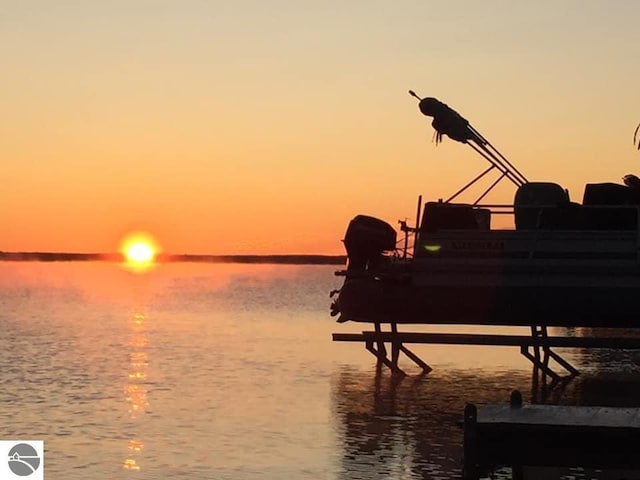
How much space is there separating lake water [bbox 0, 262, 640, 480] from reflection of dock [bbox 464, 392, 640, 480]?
0.62 m

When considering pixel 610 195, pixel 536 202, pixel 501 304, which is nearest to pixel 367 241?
pixel 501 304

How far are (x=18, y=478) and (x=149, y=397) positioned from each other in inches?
471

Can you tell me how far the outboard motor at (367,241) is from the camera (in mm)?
28812

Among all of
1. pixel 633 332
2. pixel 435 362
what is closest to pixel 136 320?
pixel 633 332

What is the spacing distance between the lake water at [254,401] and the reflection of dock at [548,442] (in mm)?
620

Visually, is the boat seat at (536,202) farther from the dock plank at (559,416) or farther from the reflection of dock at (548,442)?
the reflection of dock at (548,442)

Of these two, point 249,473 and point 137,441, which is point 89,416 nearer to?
point 137,441

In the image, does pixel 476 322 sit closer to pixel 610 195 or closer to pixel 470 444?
pixel 610 195

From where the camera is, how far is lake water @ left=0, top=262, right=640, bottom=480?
20.6m

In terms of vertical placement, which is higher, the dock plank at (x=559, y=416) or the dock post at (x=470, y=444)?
the dock plank at (x=559, y=416)

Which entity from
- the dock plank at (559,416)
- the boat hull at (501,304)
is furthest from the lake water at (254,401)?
the boat hull at (501,304)

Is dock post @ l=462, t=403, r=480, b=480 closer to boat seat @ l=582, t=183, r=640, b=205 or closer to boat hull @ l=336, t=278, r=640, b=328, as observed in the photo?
boat hull @ l=336, t=278, r=640, b=328

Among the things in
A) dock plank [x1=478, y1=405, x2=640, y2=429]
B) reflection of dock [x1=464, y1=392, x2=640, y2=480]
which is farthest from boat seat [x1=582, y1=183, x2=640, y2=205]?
reflection of dock [x1=464, y1=392, x2=640, y2=480]

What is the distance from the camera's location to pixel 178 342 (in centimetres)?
5144
